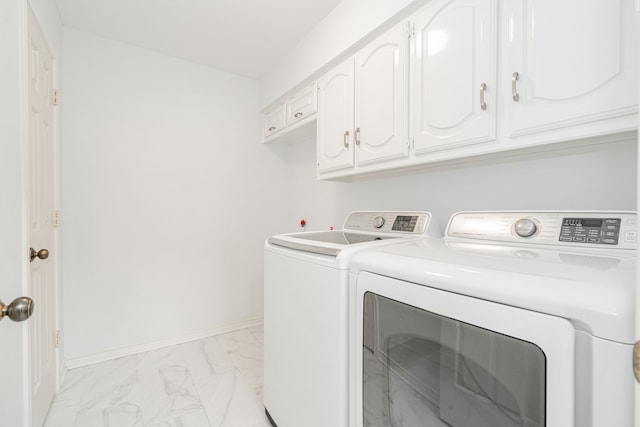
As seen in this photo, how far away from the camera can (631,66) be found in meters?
0.81

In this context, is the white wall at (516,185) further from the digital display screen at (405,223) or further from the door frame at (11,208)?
the door frame at (11,208)

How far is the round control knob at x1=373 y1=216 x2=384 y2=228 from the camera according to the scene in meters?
1.72

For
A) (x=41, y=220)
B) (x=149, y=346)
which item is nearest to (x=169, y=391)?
(x=149, y=346)

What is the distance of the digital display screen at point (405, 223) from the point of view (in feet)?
5.08

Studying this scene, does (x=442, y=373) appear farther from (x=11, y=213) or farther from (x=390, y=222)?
(x=11, y=213)

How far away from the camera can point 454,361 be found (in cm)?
76

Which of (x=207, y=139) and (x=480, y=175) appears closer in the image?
(x=480, y=175)

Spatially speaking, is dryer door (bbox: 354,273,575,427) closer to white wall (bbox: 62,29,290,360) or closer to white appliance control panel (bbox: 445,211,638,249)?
white appliance control panel (bbox: 445,211,638,249)

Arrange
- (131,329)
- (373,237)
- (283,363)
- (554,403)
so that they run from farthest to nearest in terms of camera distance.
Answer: (131,329), (373,237), (283,363), (554,403)

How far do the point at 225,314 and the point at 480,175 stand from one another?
8.17ft

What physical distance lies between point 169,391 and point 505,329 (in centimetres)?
207

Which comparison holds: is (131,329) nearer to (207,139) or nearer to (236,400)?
(236,400)

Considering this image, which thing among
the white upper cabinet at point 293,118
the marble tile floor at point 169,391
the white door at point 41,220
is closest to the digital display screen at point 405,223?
the white upper cabinet at point 293,118

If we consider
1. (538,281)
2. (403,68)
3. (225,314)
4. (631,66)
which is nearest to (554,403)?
(538,281)
